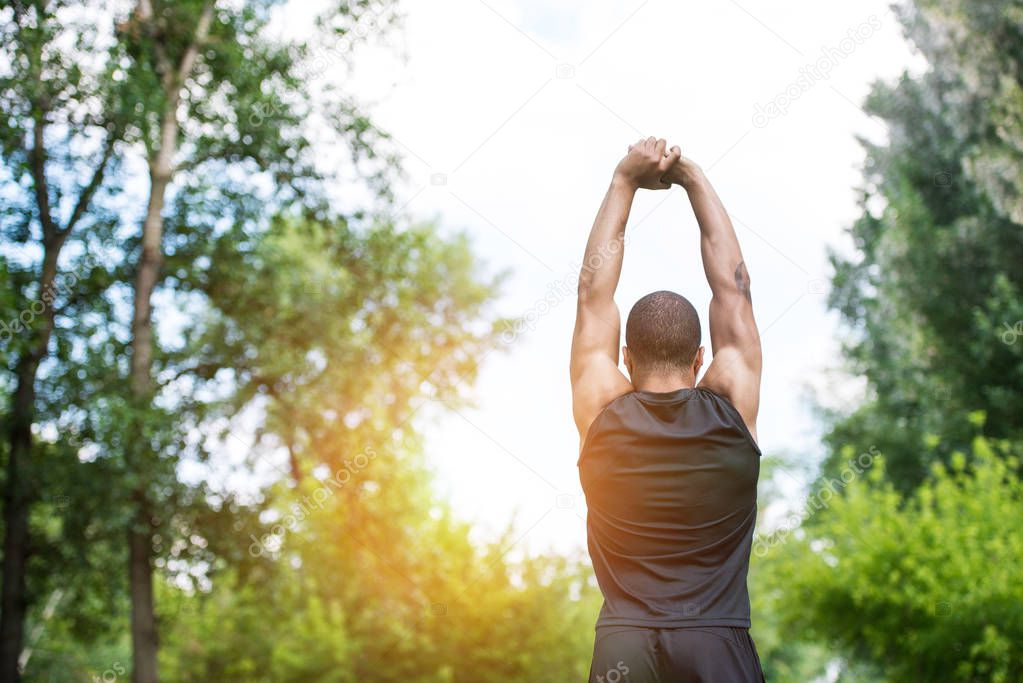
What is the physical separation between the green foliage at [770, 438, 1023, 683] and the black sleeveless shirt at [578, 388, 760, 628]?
994 centimetres

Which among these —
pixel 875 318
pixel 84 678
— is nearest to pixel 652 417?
pixel 875 318

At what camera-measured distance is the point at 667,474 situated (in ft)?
8.79

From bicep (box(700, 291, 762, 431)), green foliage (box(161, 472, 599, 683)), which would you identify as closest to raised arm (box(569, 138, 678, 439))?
bicep (box(700, 291, 762, 431))

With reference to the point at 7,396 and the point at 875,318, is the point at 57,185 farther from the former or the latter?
the point at 875,318

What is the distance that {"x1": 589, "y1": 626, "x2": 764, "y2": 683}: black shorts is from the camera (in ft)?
8.31

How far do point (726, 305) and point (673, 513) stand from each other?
78 centimetres

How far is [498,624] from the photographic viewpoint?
67.5ft

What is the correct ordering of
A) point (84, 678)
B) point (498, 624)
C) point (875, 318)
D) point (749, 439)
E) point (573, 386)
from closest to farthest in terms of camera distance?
1. point (749, 439)
2. point (573, 386)
3. point (498, 624)
4. point (875, 318)
5. point (84, 678)

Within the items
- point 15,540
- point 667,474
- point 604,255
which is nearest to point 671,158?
point 604,255

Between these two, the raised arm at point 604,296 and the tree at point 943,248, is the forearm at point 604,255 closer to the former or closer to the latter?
the raised arm at point 604,296

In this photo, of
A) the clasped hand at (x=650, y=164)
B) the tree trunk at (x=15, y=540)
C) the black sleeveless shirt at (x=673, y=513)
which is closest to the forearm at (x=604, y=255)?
the clasped hand at (x=650, y=164)

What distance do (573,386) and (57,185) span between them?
12874mm

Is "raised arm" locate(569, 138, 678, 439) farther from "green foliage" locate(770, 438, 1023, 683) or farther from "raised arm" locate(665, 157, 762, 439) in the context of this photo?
"green foliage" locate(770, 438, 1023, 683)

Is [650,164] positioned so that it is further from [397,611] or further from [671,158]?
[397,611]
